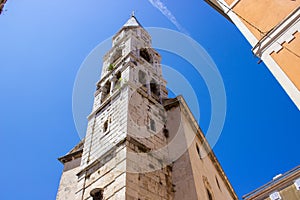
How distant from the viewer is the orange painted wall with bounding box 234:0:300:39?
15.8ft

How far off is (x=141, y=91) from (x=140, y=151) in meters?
Answer: 3.44

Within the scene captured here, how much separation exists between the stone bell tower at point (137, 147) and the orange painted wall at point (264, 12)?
205 inches

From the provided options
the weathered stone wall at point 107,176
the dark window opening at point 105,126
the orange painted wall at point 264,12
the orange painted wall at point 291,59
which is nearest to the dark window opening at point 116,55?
the dark window opening at point 105,126

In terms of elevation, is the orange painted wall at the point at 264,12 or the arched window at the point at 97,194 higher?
the orange painted wall at the point at 264,12

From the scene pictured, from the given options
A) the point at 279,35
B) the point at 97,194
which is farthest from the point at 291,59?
the point at 97,194

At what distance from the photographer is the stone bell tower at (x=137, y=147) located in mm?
8547

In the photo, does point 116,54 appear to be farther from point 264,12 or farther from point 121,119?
point 264,12

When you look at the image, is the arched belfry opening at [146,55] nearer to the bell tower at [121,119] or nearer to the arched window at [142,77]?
the bell tower at [121,119]

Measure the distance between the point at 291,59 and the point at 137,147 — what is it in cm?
592

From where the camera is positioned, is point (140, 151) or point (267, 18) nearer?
point (267, 18)

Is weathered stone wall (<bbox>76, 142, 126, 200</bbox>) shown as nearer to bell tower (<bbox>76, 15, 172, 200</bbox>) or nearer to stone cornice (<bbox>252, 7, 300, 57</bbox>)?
bell tower (<bbox>76, 15, 172, 200</bbox>)

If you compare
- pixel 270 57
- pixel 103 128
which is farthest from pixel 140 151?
pixel 270 57

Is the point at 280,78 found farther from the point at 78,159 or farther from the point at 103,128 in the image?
the point at 78,159

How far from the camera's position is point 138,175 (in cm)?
839
